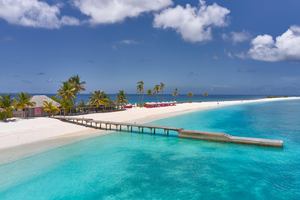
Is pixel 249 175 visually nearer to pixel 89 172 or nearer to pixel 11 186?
pixel 89 172

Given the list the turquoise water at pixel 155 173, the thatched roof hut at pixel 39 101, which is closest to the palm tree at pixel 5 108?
the thatched roof hut at pixel 39 101

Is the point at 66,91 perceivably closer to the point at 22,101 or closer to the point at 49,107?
the point at 49,107

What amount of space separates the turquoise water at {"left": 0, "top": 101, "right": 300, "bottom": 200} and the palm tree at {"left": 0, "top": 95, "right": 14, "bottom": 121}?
19.3m

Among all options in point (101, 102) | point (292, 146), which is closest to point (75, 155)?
point (292, 146)

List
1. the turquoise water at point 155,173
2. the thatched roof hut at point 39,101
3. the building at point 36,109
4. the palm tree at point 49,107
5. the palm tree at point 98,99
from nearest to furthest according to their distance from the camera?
the turquoise water at point 155,173 < the building at point 36,109 < the palm tree at point 49,107 < the thatched roof hut at point 39,101 < the palm tree at point 98,99

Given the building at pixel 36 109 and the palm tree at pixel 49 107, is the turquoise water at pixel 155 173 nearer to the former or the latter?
the palm tree at pixel 49 107

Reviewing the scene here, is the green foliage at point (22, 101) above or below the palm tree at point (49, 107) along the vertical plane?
above

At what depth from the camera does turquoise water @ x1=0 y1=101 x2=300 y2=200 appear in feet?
55.6

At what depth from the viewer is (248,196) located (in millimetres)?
16344

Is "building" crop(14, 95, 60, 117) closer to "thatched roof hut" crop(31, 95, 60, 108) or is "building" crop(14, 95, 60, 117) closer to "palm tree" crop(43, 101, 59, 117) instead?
"thatched roof hut" crop(31, 95, 60, 108)

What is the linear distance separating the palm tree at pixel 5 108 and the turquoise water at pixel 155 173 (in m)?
19.3

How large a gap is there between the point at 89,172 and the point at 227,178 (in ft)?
38.6

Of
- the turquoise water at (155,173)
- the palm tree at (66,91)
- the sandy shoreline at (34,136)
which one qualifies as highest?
the palm tree at (66,91)

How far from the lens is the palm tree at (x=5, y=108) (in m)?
41.1
